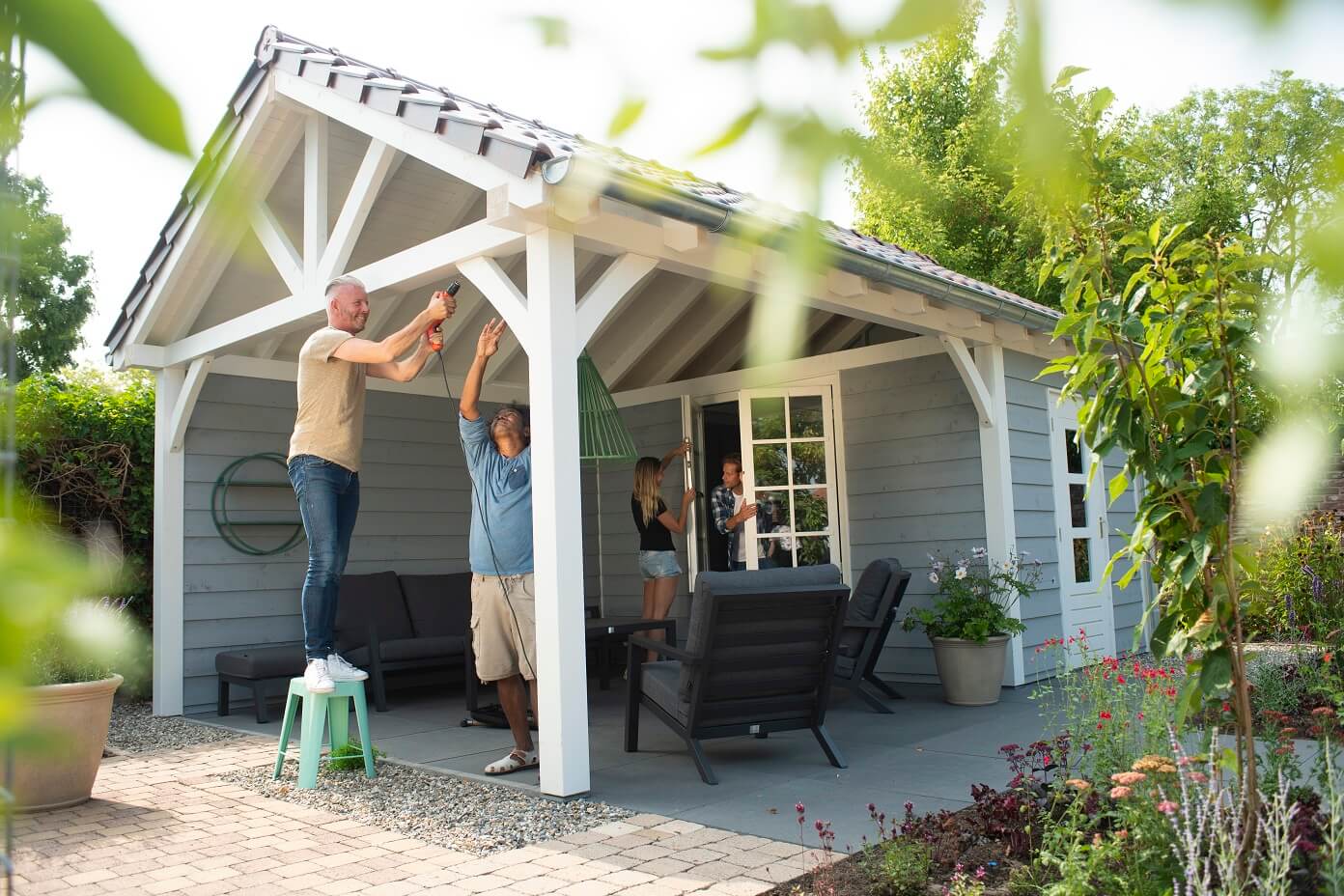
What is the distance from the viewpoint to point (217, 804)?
4137 mm

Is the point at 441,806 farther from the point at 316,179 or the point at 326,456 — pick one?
the point at 316,179

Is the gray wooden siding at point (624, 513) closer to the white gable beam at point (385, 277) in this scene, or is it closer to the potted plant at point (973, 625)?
the potted plant at point (973, 625)

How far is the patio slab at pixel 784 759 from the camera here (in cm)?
376

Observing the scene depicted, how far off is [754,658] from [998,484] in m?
2.87

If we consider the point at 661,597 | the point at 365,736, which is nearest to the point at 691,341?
the point at 661,597

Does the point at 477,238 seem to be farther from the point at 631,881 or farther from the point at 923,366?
the point at 923,366

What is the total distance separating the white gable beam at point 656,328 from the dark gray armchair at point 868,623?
2600mm

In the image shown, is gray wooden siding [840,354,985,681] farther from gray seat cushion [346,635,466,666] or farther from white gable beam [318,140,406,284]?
white gable beam [318,140,406,284]

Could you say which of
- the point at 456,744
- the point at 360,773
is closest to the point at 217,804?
the point at 360,773

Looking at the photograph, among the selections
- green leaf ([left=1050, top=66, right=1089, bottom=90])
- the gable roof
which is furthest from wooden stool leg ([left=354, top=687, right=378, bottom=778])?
green leaf ([left=1050, top=66, right=1089, bottom=90])

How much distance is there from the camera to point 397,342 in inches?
158

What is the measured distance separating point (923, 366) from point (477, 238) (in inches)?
144

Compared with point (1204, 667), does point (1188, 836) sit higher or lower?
lower

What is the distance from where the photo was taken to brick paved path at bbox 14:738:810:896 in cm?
299
